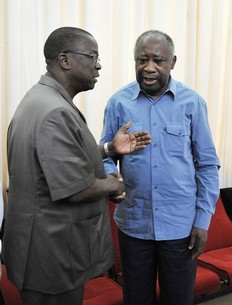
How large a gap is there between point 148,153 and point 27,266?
26.9 inches

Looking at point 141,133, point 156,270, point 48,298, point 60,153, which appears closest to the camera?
point 60,153

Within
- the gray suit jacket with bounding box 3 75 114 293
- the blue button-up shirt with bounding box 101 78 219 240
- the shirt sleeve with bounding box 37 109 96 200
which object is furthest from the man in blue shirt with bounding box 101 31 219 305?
the shirt sleeve with bounding box 37 109 96 200

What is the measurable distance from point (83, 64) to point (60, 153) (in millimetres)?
385

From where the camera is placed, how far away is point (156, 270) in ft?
5.45

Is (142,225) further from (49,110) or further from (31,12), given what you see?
(31,12)

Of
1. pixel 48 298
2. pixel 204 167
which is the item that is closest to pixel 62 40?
pixel 204 167

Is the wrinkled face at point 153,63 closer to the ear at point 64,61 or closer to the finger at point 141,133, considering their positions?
the finger at point 141,133

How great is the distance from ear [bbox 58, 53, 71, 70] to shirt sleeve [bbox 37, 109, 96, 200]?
236mm

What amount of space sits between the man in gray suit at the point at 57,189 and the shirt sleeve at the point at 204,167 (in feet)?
1.43

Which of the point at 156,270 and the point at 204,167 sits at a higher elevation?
the point at 204,167

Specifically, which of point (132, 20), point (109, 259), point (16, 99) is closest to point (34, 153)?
point (109, 259)

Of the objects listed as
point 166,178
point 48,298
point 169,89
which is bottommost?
point 48,298

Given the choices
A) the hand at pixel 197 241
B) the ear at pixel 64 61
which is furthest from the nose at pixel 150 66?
the hand at pixel 197 241

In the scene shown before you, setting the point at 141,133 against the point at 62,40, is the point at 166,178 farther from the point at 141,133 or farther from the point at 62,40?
the point at 62,40
